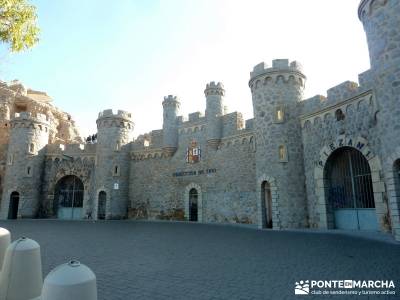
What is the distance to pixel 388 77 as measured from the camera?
9.46 meters

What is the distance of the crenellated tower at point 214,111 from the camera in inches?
801

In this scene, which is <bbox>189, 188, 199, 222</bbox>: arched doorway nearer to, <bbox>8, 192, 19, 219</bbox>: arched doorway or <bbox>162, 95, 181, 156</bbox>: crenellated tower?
<bbox>162, 95, 181, 156</bbox>: crenellated tower

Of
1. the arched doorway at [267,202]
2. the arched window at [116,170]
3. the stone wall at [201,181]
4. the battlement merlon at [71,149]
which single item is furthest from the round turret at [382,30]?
the battlement merlon at [71,149]

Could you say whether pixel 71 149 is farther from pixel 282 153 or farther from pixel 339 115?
pixel 339 115

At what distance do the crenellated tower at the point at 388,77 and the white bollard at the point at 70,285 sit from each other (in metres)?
9.81

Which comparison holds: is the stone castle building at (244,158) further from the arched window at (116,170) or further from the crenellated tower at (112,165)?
the arched window at (116,170)

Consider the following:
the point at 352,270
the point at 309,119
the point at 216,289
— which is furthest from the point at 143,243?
the point at 309,119

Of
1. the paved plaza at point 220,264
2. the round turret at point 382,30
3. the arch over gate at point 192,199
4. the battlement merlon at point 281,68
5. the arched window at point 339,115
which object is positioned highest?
the battlement merlon at point 281,68

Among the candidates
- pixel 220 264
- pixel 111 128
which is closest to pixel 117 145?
pixel 111 128

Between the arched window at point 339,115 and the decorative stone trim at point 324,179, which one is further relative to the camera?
the arched window at point 339,115

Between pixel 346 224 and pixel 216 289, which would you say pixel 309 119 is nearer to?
pixel 346 224

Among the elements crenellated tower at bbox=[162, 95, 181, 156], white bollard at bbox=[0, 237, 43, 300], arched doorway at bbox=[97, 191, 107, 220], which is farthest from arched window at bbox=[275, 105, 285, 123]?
arched doorway at bbox=[97, 191, 107, 220]

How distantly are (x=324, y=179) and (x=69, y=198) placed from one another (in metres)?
21.9

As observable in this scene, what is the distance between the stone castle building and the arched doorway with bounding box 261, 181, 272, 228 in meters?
0.07
